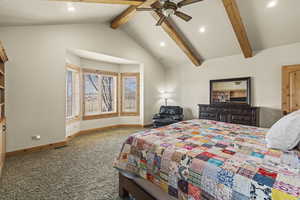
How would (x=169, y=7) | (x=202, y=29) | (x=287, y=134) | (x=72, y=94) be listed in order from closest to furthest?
(x=287, y=134), (x=169, y=7), (x=202, y=29), (x=72, y=94)

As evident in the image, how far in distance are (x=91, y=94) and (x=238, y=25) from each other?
478 cm

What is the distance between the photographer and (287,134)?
1.29 meters

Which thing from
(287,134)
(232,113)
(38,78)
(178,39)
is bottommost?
(232,113)

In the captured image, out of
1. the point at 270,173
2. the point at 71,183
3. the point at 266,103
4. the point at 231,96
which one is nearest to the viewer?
the point at 270,173

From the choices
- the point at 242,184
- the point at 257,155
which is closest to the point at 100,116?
the point at 257,155

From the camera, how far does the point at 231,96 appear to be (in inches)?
181

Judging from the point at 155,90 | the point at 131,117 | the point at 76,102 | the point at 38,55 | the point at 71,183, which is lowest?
the point at 71,183

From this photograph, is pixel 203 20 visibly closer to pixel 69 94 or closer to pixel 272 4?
pixel 272 4

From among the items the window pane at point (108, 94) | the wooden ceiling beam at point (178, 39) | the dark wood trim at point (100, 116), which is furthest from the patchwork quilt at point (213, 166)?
the window pane at point (108, 94)

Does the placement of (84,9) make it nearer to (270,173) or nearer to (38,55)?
(38,55)

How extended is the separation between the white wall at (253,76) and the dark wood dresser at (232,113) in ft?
1.36

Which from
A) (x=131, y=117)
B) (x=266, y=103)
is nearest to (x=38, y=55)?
(x=131, y=117)

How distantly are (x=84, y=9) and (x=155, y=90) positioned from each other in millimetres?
3641

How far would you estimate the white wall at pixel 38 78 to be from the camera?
2.96m
